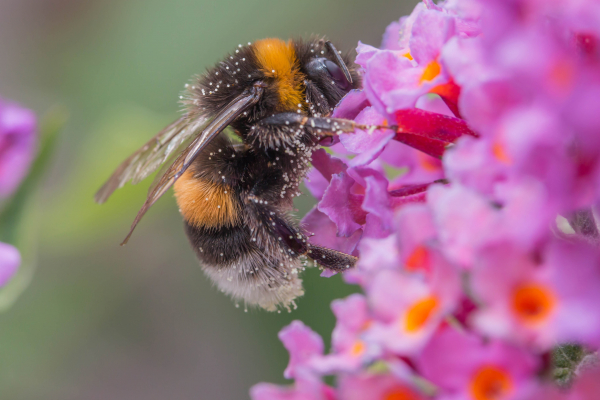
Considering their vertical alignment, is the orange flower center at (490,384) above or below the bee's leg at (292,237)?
above

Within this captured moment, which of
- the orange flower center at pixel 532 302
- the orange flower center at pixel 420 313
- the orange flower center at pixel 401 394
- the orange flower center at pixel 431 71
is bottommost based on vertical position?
the orange flower center at pixel 401 394

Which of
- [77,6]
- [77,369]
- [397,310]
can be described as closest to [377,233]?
[397,310]

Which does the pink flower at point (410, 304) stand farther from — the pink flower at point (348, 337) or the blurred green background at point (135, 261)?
the blurred green background at point (135, 261)

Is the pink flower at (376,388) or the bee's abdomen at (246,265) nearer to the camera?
the pink flower at (376,388)

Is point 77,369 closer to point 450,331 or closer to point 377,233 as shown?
point 377,233

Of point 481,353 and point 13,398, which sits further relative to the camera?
point 13,398

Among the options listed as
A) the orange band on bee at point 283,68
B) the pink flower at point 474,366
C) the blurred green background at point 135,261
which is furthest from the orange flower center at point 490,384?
the blurred green background at point 135,261
